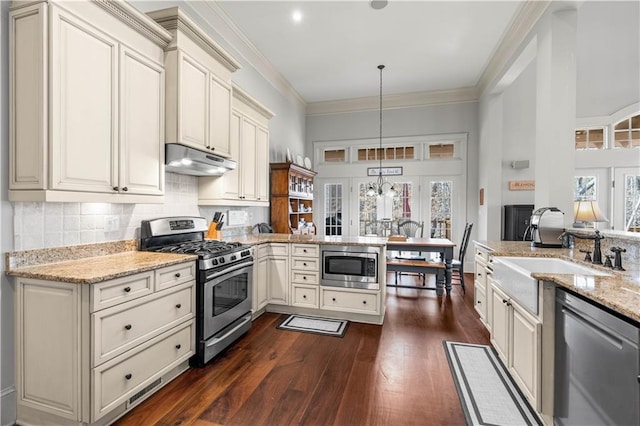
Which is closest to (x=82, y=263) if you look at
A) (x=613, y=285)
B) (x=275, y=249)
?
(x=275, y=249)

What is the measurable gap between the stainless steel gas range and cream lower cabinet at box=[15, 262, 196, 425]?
421 millimetres

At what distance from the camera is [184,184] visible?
318 centimetres

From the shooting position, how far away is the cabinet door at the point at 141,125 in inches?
83.7

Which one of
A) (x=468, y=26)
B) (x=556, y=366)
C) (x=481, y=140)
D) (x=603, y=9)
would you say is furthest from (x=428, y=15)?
(x=556, y=366)

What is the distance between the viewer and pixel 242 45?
4.28 meters

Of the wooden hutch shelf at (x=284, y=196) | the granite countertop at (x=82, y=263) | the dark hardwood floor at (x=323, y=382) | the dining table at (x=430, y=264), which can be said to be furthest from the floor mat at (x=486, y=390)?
the wooden hutch shelf at (x=284, y=196)

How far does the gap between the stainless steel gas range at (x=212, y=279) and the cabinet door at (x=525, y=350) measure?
223cm

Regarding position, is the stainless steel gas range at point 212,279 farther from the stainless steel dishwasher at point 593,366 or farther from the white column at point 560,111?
the white column at point 560,111

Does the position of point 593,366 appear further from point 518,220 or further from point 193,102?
point 518,220

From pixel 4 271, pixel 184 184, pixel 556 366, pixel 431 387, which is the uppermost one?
pixel 184 184

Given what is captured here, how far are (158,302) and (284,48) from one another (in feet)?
13.1

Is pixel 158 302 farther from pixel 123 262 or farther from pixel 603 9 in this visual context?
pixel 603 9

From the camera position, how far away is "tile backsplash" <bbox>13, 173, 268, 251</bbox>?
184 centimetres

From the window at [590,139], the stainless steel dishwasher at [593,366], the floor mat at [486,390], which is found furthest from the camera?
the window at [590,139]
